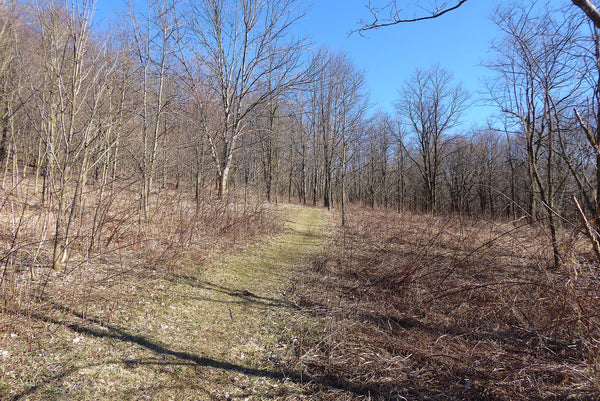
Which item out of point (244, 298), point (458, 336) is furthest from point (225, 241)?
point (458, 336)

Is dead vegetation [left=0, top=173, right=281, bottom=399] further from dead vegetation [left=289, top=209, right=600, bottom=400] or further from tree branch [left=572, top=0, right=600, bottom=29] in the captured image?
tree branch [left=572, top=0, right=600, bottom=29]

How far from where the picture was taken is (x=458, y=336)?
2926 millimetres

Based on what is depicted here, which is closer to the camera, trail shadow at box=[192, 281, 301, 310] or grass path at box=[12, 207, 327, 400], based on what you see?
grass path at box=[12, 207, 327, 400]

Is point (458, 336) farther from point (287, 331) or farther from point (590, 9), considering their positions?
point (590, 9)

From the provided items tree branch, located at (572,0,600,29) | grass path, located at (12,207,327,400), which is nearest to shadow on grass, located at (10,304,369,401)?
grass path, located at (12,207,327,400)

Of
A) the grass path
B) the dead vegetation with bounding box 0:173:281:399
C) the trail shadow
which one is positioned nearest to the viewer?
the grass path

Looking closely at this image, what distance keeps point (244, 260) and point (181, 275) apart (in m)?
1.62

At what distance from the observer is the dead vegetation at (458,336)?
219 centimetres

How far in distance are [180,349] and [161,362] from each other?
0.24m

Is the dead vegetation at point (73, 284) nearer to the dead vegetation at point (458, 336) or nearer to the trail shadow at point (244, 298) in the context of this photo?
the trail shadow at point (244, 298)

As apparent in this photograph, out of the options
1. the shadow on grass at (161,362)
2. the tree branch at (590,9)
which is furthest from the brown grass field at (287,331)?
the tree branch at (590,9)

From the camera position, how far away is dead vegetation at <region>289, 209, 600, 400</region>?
7.18 ft

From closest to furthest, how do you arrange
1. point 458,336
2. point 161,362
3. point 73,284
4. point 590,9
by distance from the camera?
1. point 590,9
2. point 161,362
3. point 458,336
4. point 73,284

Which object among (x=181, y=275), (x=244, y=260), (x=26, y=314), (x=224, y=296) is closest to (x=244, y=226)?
(x=244, y=260)
